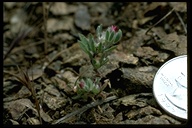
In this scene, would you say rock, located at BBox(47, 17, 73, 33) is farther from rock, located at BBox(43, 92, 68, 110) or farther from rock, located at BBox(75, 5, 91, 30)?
rock, located at BBox(43, 92, 68, 110)

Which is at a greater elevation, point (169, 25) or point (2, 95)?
point (169, 25)

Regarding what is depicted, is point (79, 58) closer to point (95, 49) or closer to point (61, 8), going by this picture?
point (95, 49)

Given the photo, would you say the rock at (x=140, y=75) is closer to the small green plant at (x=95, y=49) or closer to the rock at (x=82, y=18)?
the small green plant at (x=95, y=49)

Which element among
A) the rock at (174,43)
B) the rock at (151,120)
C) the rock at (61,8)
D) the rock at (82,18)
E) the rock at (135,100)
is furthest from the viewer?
the rock at (61,8)

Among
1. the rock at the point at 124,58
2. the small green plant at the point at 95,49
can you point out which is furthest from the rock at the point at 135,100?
the rock at the point at 124,58

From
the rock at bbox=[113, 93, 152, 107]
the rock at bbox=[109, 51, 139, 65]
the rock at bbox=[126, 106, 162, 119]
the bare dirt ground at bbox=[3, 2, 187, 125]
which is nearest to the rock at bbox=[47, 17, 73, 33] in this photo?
the bare dirt ground at bbox=[3, 2, 187, 125]

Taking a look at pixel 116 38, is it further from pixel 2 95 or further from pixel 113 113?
pixel 2 95

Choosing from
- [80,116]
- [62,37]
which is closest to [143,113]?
[80,116]
